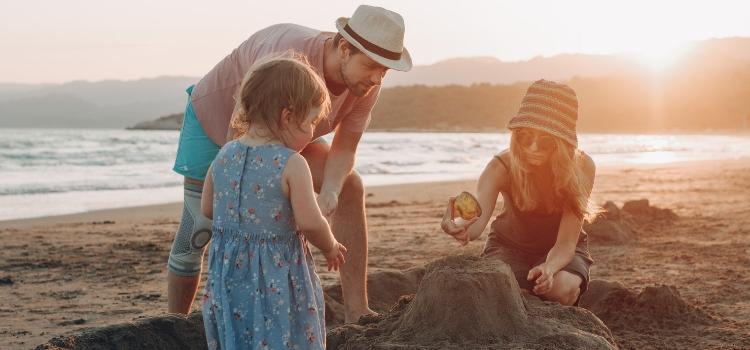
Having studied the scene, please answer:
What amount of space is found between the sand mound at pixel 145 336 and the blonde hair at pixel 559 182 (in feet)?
5.76

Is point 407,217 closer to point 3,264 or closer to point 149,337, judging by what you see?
point 3,264

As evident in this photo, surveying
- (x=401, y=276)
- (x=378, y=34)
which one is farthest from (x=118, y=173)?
(x=378, y=34)

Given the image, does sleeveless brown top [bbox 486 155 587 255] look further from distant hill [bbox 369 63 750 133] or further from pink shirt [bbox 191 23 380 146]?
distant hill [bbox 369 63 750 133]

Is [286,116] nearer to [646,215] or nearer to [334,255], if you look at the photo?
[334,255]

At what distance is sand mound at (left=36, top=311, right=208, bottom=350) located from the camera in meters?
2.92

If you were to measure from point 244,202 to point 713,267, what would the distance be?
169 inches

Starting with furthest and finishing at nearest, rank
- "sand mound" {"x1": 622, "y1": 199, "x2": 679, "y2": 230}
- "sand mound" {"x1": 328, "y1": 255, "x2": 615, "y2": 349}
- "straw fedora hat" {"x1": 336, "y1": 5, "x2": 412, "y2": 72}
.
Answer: "sand mound" {"x1": 622, "y1": 199, "x2": 679, "y2": 230} → "straw fedora hat" {"x1": 336, "y1": 5, "x2": 412, "y2": 72} → "sand mound" {"x1": 328, "y1": 255, "x2": 615, "y2": 349}

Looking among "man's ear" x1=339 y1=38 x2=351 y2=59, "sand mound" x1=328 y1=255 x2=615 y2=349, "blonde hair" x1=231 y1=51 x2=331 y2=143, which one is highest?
"man's ear" x1=339 y1=38 x2=351 y2=59

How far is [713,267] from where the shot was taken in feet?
17.4

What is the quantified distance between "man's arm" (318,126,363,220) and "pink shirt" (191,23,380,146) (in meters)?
0.09

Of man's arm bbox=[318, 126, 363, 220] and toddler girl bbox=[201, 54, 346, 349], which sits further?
man's arm bbox=[318, 126, 363, 220]

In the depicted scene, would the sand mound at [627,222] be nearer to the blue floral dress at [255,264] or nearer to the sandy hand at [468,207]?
the sandy hand at [468,207]

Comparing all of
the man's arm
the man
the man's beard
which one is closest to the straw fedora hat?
the man

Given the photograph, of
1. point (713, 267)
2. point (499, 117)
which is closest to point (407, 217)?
point (713, 267)
